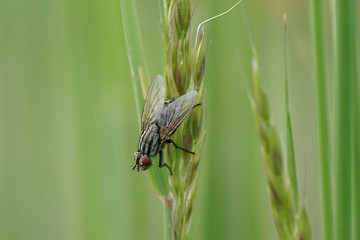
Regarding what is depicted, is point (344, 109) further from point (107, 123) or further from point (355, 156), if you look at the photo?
point (107, 123)

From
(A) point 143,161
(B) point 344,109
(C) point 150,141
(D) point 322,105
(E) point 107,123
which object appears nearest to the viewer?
(B) point 344,109

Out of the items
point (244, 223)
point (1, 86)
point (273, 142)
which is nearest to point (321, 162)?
point (273, 142)

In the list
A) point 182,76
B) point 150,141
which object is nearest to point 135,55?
point 182,76

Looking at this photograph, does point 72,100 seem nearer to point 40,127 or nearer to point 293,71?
point 40,127

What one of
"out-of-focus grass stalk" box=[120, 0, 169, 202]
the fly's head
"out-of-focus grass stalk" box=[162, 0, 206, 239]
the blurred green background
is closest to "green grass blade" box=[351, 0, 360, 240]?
the blurred green background

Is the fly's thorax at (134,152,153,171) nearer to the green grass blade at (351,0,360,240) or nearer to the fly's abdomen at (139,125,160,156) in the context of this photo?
the fly's abdomen at (139,125,160,156)
